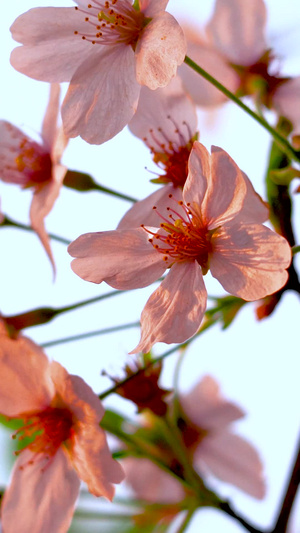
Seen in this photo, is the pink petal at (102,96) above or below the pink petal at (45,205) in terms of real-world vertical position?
above

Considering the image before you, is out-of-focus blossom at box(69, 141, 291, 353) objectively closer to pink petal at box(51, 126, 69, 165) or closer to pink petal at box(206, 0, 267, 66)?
pink petal at box(51, 126, 69, 165)

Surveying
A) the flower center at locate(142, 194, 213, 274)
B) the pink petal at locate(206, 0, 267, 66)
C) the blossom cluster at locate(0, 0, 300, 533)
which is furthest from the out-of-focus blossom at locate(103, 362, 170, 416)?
the pink petal at locate(206, 0, 267, 66)

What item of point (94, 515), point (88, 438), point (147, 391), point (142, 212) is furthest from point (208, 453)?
point (142, 212)

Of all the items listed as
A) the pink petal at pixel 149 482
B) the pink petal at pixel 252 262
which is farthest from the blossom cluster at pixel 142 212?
the pink petal at pixel 149 482

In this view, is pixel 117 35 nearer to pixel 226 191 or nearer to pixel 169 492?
pixel 226 191

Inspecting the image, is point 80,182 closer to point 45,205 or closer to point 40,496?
point 45,205

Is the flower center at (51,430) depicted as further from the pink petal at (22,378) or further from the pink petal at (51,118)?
the pink petal at (51,118)
